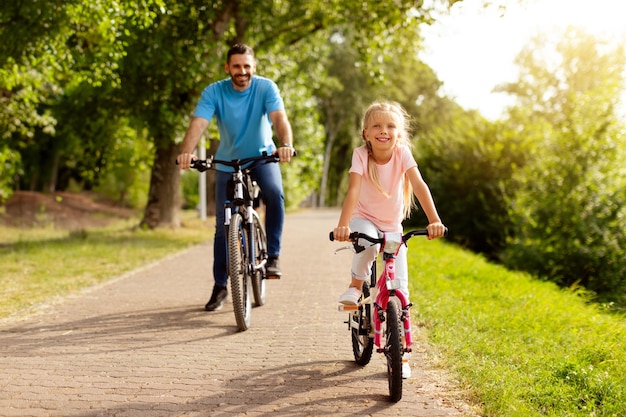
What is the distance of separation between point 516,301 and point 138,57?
28.3 feet

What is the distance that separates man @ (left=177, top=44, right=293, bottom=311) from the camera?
597cm

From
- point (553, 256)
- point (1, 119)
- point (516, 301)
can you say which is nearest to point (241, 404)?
point (516, 301)

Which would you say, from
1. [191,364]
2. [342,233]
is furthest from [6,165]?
[342,233]

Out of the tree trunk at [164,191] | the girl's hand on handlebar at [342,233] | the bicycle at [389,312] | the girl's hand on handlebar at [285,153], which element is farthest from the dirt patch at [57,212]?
the girl's hand on handlebar at [342,233]

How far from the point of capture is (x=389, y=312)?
12.6 ft

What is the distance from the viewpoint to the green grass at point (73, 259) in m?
7.52

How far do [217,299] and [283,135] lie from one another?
1.71m

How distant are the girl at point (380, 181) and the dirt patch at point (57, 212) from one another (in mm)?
19189

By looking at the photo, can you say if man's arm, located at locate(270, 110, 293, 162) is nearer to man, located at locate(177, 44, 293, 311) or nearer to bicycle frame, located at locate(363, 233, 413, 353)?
man, located at locate(177, 44, 293, 311)

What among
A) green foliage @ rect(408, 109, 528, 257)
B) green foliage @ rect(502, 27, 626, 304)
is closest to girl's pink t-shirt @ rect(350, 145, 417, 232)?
green foliage @ rect(502, 27, 626, 304)

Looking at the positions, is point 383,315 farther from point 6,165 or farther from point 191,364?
point 6,165

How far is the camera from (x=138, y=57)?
13.1 metres

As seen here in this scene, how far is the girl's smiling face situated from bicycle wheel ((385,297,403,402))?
0.90 meters

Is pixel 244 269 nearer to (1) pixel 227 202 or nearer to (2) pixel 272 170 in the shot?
(1) pixel 227 202
